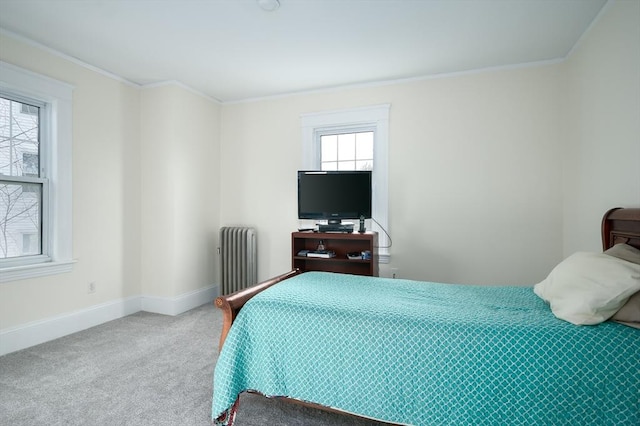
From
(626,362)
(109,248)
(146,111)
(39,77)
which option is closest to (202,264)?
(109,248)

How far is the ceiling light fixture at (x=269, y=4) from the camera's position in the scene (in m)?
2.24

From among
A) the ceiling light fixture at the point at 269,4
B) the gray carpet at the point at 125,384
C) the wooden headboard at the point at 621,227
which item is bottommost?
the gray carpet at the point at 125,384

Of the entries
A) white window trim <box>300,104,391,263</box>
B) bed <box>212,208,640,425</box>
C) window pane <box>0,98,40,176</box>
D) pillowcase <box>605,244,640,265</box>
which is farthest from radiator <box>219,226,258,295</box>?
pillowcase <box>605,244,640,265</box>

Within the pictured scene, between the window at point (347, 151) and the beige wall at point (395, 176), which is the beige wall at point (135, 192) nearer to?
the beige wall at point (395, 176)

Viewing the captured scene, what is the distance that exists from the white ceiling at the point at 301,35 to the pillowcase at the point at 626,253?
1754 millimetres

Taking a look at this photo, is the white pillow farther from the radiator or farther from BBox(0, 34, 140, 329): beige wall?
BBox(0, 34, 140, 329): beige wall

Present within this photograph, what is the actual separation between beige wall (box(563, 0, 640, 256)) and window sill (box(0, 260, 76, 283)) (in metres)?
4.53

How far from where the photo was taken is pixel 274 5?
2283mm

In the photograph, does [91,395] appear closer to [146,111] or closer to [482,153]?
[146,111]

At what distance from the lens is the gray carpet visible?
1811 millimetres

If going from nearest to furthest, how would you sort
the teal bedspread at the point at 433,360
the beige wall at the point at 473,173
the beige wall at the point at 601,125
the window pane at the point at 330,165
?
the teal bedspread at the point at 433,360 → the beige wall at the point at 601,125 → the beige wall at the point at 473,173 → the window pane at the point at 330,165

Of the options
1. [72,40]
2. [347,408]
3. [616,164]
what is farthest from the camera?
[72,40]

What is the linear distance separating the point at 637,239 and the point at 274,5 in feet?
9.00

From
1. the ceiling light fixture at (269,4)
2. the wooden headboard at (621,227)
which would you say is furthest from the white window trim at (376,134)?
the wooden headboard at (621,227)
